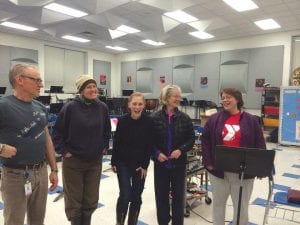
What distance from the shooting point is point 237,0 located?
6254 mm

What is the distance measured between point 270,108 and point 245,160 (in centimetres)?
744

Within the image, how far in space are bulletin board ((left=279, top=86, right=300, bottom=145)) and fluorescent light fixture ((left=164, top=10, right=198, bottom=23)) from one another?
3.35m

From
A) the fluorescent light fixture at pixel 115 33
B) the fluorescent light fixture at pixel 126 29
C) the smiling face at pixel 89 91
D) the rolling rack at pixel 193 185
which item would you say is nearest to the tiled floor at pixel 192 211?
the rolling rack at pixel 193 185

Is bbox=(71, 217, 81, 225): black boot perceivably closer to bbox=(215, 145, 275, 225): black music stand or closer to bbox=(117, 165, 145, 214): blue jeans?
bbox=(117, 165, 145, 214): blue jeans

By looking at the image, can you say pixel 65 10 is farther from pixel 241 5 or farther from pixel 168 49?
pixel 168 49

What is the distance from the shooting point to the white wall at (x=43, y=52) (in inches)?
406

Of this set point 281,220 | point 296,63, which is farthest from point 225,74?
point 281,220

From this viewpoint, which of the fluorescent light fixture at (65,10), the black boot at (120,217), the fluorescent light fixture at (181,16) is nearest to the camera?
the black boot at (120,217)

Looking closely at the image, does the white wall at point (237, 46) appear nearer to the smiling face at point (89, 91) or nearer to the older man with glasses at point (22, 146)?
the smiling face at point (89, 91)

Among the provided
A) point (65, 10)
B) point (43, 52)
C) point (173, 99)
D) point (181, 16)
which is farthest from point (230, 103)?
point (43, 52)

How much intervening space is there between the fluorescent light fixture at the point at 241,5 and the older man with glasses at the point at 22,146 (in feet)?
19.1

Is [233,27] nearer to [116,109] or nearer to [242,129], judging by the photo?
[116,109]

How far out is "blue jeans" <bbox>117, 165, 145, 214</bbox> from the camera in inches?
91.5

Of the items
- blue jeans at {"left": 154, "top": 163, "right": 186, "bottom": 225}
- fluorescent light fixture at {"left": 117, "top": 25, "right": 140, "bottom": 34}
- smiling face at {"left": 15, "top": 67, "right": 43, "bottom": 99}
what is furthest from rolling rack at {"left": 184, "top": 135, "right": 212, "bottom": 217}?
fluorescent light fixture at {"left": 117, "top": 25, "right": 140, "bottom": 34}
